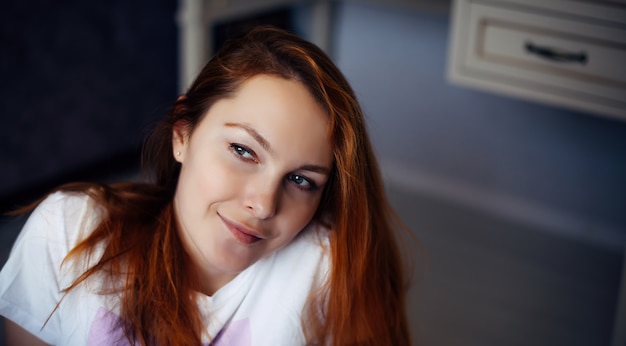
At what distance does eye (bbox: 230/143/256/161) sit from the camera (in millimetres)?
865

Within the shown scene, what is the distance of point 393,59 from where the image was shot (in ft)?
6.84

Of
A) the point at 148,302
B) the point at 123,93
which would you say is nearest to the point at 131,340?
the point at 148,302

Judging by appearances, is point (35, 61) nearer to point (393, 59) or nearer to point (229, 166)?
point (393, 59)

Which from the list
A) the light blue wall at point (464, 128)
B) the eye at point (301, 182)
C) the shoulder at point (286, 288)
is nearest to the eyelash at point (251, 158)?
the eye at point (301, 182)

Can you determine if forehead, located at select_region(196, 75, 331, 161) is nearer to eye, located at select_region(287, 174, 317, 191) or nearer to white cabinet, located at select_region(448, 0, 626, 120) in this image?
eye, located at select_region(287, 174, 317, 191)

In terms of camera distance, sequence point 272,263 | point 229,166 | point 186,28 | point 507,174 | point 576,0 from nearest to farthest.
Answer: point 229,166, point 272,263, point 576,0, point 186,28, point 507,174

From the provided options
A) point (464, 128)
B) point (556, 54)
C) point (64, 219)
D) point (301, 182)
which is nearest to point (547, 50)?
point (556, 54)

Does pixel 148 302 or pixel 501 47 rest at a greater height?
pixel 501 47

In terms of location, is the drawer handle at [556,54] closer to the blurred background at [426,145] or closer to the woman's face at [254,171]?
the blurred background at [426,145]

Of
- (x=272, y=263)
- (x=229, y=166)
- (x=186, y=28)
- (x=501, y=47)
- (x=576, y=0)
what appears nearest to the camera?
(x=229, y=166)

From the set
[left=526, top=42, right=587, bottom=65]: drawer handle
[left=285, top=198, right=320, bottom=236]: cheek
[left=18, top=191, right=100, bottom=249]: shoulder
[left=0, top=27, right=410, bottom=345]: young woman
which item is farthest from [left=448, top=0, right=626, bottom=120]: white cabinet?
[left=18, top=191, right=100, bottom=249]: shoulder

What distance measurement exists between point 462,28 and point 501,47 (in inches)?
3.3

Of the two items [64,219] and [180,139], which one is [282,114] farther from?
[64,219]

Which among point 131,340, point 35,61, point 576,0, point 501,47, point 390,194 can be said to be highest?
point 576,0
